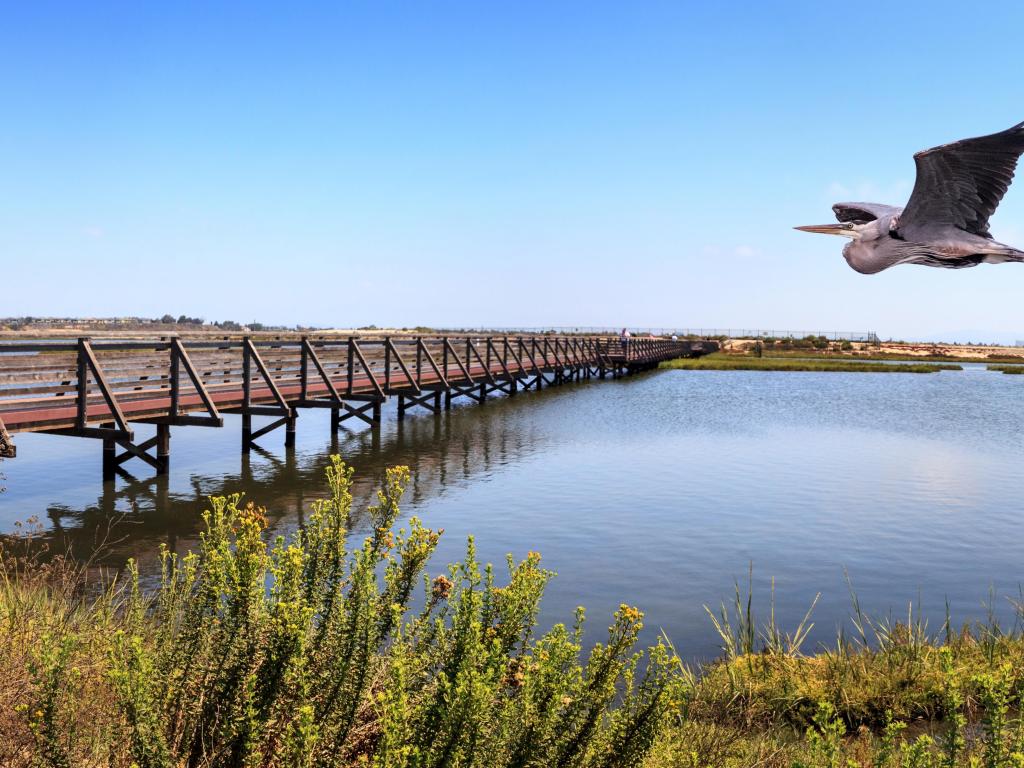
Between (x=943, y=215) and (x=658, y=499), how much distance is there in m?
13.5

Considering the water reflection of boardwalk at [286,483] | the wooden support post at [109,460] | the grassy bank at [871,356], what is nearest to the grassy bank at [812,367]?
the grassy bank at [871,356]

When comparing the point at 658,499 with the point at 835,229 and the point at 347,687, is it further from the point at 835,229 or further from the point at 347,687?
the point at 835,229

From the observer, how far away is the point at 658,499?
1485 centimetres

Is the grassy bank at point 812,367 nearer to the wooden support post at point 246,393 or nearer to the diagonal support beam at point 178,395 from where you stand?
the wooden support post at point 246,393

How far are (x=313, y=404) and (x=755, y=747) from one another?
54.7 ft

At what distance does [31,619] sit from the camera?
Result: 5.92 meters

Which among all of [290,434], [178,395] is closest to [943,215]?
[178,395]

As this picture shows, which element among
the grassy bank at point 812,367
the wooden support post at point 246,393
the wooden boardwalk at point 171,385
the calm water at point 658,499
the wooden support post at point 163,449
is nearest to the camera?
the calm water at point 658,499

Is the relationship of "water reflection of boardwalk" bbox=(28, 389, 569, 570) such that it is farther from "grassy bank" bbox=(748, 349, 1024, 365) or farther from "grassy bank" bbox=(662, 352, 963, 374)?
"grassy bank" bbox=(748, 349, 1024, 365)

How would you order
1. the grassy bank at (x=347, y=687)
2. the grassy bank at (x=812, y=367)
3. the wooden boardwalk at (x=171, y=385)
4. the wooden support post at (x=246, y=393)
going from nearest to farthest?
the grassy bank at (x=347, y=687), the wooden boardwalk at (x=171, y=385), the wooden support post at (x=246, y=393), the grassy bank at (x=812, y=367)

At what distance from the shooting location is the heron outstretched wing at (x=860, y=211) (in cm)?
165

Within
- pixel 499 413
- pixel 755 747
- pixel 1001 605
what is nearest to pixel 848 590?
pixel 1001 605

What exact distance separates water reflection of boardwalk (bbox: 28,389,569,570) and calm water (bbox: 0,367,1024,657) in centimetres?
6

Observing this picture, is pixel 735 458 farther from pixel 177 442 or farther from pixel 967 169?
pixel 967 169
